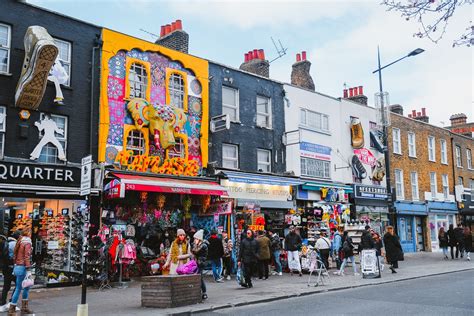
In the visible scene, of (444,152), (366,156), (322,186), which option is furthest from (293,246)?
(444,152)

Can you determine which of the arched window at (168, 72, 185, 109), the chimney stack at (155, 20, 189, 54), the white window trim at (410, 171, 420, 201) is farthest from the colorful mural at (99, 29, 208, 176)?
the white window trim at (410, 171, 420, 201)

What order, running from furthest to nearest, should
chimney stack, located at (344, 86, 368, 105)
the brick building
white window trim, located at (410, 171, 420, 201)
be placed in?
white window trim, located at (410, 171, 420, 201) → the brick building → chimney stack, located at (344, 86, 368, 105)

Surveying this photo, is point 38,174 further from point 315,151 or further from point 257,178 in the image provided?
point 315,151

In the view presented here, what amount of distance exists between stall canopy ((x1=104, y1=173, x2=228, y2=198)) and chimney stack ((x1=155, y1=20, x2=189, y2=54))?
19.5 ft

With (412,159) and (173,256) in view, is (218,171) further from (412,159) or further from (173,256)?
(412,159)

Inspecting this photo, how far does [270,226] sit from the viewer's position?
21828 millimetres

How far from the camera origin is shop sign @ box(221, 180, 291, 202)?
19.6 m

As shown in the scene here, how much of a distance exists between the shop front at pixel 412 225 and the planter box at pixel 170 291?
21122 mm

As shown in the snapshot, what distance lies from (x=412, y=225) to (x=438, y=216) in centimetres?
356

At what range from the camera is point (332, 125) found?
1038 inches

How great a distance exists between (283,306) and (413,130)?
80.3 ft

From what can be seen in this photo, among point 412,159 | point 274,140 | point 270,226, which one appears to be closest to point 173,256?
point 270,226

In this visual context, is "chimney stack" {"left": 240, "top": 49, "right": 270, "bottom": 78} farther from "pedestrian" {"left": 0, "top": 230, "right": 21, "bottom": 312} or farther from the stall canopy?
"pedestrian" {"left": 0, "top": 230, "right": 21, "bottom": 312}

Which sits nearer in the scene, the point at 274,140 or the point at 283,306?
the point at 283,306
